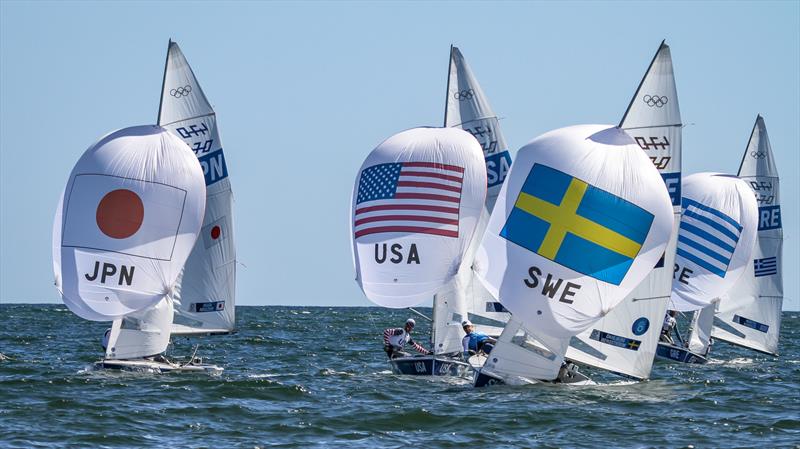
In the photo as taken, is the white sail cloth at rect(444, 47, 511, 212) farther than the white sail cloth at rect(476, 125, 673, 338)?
Yes

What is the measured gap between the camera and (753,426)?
74.0 ft

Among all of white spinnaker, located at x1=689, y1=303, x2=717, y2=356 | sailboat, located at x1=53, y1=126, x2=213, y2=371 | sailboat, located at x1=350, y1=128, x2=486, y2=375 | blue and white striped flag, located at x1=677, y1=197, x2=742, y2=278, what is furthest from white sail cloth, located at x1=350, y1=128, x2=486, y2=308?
white spinnaker, located at x1=689, y1=303, x2=717, y2=356

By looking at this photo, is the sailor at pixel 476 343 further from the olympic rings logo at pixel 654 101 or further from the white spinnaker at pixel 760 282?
the white spinnaker at pixel 760 282

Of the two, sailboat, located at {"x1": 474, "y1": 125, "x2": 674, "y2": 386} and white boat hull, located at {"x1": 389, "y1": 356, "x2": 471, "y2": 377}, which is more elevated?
sailboat, located at {"x1": 474, "y1": 125, "x2": 674, "y2": 386}

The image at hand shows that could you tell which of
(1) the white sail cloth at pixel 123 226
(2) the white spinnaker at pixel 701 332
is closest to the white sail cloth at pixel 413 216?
(1) the white sail cloth at pixel 123 226

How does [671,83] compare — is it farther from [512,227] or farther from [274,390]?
[274,390]

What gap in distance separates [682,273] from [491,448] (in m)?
18.9

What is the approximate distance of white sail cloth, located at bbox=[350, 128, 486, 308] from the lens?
28.7 m

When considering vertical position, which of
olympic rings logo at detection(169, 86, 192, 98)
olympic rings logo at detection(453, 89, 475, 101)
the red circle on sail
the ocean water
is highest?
olympic rings logo at detection(453, 89, 475, 101)

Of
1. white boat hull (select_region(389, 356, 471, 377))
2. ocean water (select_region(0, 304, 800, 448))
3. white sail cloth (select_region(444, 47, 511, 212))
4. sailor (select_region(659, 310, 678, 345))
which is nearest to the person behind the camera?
ocean water (select_region(0, 304, 800, 448))

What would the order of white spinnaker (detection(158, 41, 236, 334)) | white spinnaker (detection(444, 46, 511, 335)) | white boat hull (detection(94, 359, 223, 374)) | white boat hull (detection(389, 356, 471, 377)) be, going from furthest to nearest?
white spinnaker (detection(444, 46, 511, 335)) → white spinnaker (detection(158, 41, 236, 334)) → white boat hull (detection(389, 356, 471, 377)) → white boat hull (detection(94, 359, 223, 374))

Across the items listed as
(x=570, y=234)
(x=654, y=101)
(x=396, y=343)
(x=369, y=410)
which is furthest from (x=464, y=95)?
(x=369, y=410)

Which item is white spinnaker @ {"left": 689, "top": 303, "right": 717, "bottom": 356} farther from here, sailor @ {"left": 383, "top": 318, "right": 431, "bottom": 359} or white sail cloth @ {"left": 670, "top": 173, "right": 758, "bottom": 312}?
sailor @ {"left": 383, "top": 318, "right": 431, "bottom": 359}

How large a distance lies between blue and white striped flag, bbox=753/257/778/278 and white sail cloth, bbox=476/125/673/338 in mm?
17300
